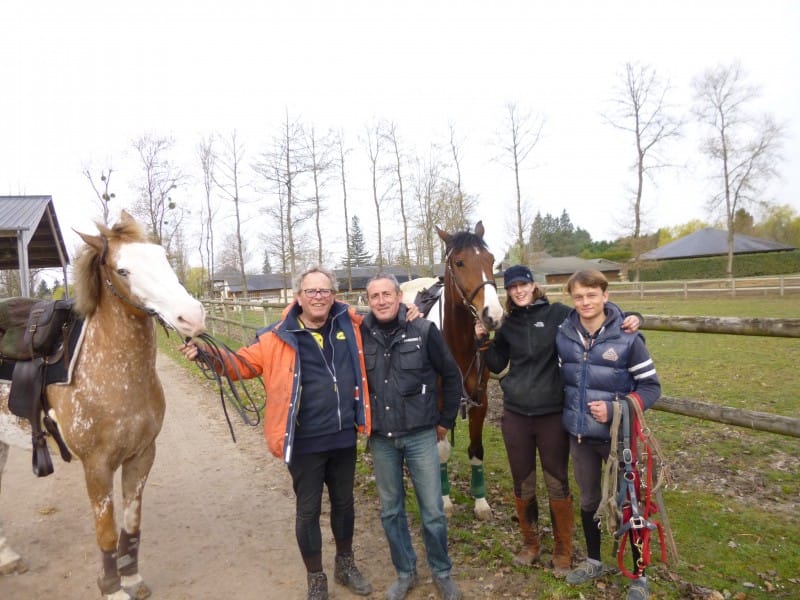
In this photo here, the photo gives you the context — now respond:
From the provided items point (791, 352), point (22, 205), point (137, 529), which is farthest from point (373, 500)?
point (22, 205)

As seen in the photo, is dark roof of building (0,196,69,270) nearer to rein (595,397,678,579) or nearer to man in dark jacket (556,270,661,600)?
man in dark jacket (556,270,661,600)

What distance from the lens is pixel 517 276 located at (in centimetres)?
300

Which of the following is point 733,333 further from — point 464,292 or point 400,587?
point 400,587

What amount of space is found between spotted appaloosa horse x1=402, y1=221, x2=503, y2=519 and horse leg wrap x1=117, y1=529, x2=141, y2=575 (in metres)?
2.26

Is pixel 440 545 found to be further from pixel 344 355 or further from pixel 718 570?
pixel 718 570

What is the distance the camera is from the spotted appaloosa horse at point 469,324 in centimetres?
355

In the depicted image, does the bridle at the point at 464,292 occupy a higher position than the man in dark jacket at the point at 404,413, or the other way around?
the bridle at the point at 464,292

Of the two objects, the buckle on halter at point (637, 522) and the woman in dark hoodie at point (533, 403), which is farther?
the woman in dark hoodie at point (533, 403)

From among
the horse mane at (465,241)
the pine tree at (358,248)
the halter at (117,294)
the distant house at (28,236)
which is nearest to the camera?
the halter at (117,294)

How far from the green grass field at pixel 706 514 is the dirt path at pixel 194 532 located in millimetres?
427

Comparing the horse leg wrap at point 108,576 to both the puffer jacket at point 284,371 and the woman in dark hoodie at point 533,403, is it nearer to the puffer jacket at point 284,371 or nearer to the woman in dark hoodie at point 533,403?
the puffer jacket at point 284,371

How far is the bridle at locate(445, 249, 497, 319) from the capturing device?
3.45 meters

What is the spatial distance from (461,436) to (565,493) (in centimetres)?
310

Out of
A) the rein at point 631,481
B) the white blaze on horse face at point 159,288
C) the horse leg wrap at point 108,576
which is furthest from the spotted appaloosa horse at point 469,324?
the horse leg wrap at point 108,576
